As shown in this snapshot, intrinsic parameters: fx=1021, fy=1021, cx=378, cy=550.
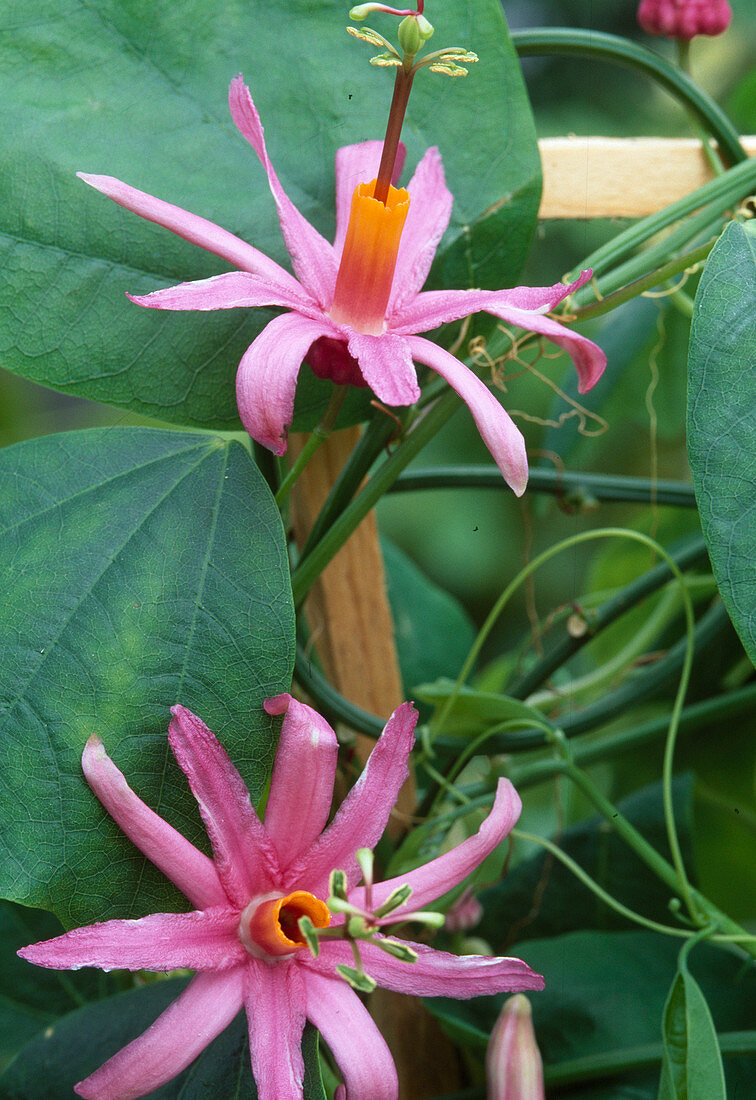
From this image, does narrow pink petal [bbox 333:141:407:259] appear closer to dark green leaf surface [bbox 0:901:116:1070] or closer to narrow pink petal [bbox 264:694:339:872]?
narrow pink petal [bbox 264:694:339:872]

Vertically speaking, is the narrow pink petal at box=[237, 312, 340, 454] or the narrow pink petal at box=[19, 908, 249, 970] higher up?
the narrow pink petal at box=[237, 312, 340, 454]

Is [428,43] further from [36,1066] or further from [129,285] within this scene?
[36,1066]

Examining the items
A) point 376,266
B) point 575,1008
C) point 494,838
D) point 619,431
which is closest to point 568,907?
point 575,1008

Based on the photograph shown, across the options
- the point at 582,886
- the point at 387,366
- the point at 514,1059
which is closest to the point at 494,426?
the point at 387,366

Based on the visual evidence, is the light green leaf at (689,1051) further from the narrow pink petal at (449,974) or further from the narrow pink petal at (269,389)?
the narrow pink petal at (269,389)

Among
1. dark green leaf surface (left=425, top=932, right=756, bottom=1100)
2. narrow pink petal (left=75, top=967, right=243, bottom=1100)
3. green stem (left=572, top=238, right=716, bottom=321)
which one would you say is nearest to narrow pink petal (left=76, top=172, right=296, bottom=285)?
green stem (left=572, top=238, right=716, bottom=321)

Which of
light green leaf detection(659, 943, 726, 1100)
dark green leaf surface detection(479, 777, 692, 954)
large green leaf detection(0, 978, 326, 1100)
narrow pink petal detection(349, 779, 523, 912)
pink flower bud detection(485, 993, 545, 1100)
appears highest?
narrow pink petal detection(349, 779, 523, 912)

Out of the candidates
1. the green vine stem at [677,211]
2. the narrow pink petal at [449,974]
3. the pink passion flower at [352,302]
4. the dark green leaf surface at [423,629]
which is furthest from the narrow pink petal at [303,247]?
the dark green leaf surface at [423,629]
